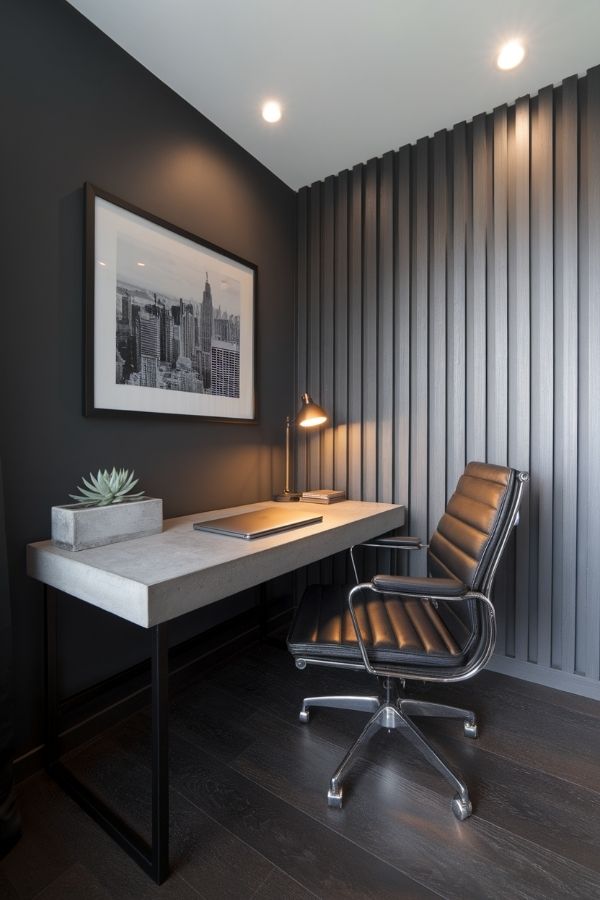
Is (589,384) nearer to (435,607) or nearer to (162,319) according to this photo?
(435,607)

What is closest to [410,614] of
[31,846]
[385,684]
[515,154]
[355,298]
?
[385,684]

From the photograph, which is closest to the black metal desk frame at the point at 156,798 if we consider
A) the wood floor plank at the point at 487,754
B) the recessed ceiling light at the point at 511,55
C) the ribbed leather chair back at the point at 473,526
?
the wood floor plank at the point at 487,754

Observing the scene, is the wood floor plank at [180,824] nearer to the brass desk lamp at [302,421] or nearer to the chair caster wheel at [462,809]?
the chair caster wheel at [462,809]

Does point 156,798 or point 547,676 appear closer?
point 156,798

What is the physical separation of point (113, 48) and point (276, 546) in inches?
83.4

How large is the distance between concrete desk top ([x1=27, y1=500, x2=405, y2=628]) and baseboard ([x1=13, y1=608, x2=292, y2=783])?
23.8 inches

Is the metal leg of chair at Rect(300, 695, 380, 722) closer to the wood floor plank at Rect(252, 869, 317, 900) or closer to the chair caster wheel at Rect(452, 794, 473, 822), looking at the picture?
the chair caster wheel at Rect(452, 794, 473, 822)

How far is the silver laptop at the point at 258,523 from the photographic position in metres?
1.59

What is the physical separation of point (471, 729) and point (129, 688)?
1.40 m

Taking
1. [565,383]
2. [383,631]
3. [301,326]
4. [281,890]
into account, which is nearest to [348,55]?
[301,326]

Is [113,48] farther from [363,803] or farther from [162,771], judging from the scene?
[363,803]

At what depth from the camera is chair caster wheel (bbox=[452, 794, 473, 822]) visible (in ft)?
4.19

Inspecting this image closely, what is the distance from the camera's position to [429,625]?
152 cm

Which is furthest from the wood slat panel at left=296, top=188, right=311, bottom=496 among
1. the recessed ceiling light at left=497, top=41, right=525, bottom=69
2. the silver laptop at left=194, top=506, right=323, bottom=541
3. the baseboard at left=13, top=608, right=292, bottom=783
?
the recessed ceiling light at left=497, top=41, right=525, bottom=69
